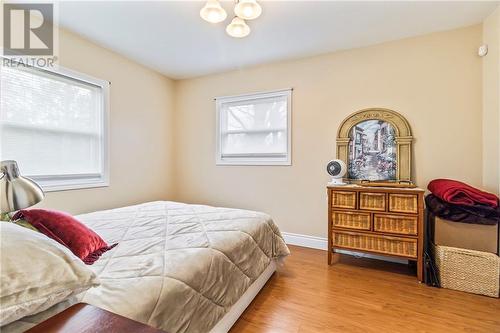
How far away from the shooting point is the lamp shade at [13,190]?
3.10 feet

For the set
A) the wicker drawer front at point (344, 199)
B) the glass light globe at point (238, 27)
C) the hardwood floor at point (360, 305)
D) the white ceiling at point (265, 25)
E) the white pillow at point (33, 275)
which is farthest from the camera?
the wicker drawer front at point (344, 199)

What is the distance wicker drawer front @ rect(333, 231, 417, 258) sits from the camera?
87.2 inches

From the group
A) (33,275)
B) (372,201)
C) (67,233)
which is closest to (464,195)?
(372,201)

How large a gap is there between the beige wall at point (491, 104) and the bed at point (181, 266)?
206 cm

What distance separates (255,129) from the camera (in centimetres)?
342

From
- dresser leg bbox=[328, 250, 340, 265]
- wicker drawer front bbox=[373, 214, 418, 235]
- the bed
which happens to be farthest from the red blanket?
the bed

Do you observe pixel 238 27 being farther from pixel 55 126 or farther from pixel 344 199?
pixel 55 126

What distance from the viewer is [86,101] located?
271 centimetres

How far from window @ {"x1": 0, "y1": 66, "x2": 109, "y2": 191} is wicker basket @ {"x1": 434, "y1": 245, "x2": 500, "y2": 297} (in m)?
3.64

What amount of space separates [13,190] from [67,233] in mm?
435

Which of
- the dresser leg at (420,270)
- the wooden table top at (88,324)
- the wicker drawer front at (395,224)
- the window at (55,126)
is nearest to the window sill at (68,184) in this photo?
the window at (55,126)

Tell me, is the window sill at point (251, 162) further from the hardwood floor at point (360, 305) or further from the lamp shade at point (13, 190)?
the lamp shade at point (13, 190)

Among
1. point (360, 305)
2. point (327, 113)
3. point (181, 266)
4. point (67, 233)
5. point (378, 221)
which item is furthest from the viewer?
point (327, 113)

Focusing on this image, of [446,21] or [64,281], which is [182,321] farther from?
[446,21]
